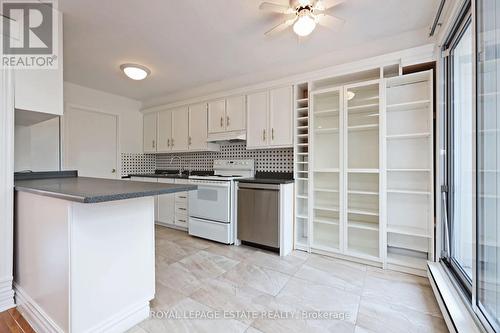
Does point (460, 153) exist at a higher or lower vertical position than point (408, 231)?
higher

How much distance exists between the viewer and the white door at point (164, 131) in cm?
426

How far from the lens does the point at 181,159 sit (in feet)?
15.0

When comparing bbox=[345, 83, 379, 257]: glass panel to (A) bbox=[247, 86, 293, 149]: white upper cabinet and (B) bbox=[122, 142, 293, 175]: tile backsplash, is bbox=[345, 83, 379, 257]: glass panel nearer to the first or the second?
(A) bbox=[247, 86, 293, 149]: white upper cabinet

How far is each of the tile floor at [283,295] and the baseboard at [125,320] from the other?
0.05 metres

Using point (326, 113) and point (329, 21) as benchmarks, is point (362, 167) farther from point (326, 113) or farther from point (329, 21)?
point (329, 21)

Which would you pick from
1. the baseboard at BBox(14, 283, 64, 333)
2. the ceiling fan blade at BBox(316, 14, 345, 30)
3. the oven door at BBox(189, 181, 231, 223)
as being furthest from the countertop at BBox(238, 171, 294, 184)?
the baseboard at BBox(14, 283, 64, 333)

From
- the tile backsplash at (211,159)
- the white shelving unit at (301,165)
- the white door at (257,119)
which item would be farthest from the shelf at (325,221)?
the white door at (257,119)

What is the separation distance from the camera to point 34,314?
1.47 metres

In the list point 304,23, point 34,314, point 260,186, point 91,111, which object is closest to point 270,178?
point 260,186

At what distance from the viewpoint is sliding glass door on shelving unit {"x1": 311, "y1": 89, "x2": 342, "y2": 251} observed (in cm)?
276

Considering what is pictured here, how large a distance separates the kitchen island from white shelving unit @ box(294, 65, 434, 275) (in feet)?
6.23

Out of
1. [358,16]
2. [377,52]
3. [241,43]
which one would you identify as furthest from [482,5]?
[241,43]

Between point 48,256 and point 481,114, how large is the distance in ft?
8.80

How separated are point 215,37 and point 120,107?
293 centimetres
